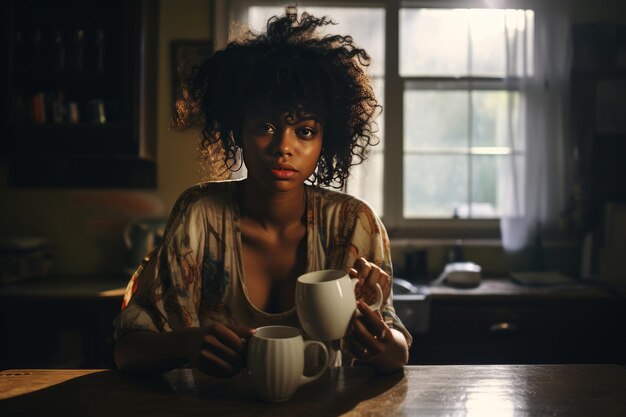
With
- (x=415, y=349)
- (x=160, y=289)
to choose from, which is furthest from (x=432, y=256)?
(x=160, y=289)

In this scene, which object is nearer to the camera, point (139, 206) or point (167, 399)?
point (167, 399)

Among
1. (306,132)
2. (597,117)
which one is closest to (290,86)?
(306,132)

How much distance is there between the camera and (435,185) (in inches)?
117

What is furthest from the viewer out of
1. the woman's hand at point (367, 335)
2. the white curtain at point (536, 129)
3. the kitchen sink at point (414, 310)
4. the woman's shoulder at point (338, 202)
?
the white curtain at point (536, 129)

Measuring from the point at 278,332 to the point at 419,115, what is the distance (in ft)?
7.59

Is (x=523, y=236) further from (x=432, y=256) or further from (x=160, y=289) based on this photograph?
(x=160, y=289)

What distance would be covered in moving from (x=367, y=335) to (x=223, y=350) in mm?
239

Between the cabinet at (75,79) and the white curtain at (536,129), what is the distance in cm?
182

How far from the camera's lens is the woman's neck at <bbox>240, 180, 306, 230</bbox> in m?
1.30

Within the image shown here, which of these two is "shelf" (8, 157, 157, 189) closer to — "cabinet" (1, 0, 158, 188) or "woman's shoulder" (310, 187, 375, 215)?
"cabinet" (1, 0, 158, 188)

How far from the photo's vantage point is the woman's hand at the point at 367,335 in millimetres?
909

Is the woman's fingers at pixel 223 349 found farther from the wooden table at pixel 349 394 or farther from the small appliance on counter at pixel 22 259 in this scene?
the small appliance on counter at pixel 22 259

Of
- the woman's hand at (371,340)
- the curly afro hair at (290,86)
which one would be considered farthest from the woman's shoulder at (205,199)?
the woman's hand at (371,340)

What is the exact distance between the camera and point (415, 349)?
228 centimetres
